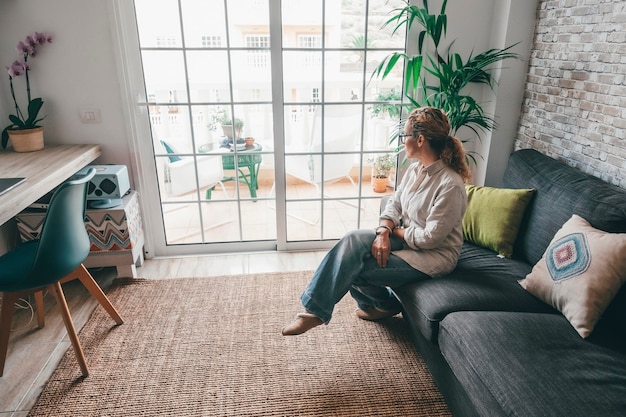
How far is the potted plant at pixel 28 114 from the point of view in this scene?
96.7 inches

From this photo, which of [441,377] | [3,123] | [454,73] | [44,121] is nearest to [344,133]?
[454,73]

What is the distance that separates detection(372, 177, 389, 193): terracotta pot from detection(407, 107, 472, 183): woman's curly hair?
124cm

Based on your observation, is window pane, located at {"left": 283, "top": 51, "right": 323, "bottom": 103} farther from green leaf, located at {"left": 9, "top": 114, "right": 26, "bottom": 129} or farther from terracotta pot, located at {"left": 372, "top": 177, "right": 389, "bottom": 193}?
green leaf, located at {"left": 9, "top": 114, "right": 26, "bottom": 129}

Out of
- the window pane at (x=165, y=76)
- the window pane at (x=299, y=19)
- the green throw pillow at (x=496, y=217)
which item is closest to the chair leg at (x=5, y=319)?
the window pane at (x=165, y=76)

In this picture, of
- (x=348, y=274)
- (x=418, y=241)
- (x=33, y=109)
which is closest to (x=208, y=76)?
(x=33, y=109)

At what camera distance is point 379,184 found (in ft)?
10.6

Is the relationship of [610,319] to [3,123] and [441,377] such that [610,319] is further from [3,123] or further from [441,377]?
[3,123]

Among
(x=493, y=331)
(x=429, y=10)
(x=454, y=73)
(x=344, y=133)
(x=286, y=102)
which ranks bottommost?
(x=493, y=331)

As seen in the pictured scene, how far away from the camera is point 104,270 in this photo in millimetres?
2885

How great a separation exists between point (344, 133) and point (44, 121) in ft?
6.47

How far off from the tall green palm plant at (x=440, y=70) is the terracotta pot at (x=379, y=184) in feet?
2.08

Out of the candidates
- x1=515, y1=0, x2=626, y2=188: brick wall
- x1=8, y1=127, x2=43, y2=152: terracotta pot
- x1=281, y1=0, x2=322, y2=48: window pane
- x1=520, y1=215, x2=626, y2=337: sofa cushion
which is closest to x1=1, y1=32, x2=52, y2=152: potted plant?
x1=8, y1=127, x2=43, y2=152: terracotta pot

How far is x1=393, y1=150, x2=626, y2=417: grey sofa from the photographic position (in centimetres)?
132

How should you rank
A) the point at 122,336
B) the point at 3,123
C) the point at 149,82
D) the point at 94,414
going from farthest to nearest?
the point at 149,82
the point at 3,123
the point at 122,336
the point at 94,414
